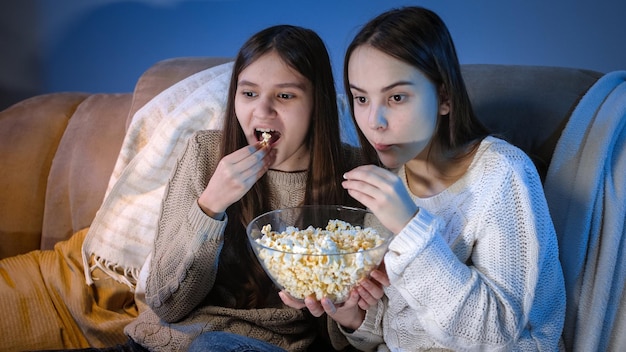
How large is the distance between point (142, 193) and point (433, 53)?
104 cm

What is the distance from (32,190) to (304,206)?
3.86ft

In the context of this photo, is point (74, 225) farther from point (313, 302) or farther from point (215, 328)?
point (313, 302)

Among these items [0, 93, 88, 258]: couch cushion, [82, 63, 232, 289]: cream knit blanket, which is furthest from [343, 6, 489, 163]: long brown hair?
[0, 93, 88, 258]: couch cushion

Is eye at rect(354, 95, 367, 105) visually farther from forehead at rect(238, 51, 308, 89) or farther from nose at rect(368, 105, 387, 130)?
forehead at rect(238, 51, 308, 89)

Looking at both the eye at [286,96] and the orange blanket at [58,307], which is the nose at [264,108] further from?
the orange blanket at [58,307]

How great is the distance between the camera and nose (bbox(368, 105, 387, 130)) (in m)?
1.17

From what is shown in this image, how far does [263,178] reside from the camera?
4.93 ft

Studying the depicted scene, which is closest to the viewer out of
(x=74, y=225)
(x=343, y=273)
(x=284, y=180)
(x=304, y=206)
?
(x=343, y=273)

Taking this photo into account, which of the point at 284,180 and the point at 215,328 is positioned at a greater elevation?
the point at 284,180

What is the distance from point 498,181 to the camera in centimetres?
113

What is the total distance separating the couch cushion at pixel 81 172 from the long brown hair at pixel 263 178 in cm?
75

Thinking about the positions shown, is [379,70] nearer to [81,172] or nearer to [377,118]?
[377,118]

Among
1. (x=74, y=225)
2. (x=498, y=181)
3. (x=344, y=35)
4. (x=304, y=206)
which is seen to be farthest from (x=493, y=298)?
(x=74, y=225)

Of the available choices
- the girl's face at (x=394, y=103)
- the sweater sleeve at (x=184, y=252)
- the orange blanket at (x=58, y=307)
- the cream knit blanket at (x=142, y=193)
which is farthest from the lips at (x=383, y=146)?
the orange blanket at (x=58, y=307)
